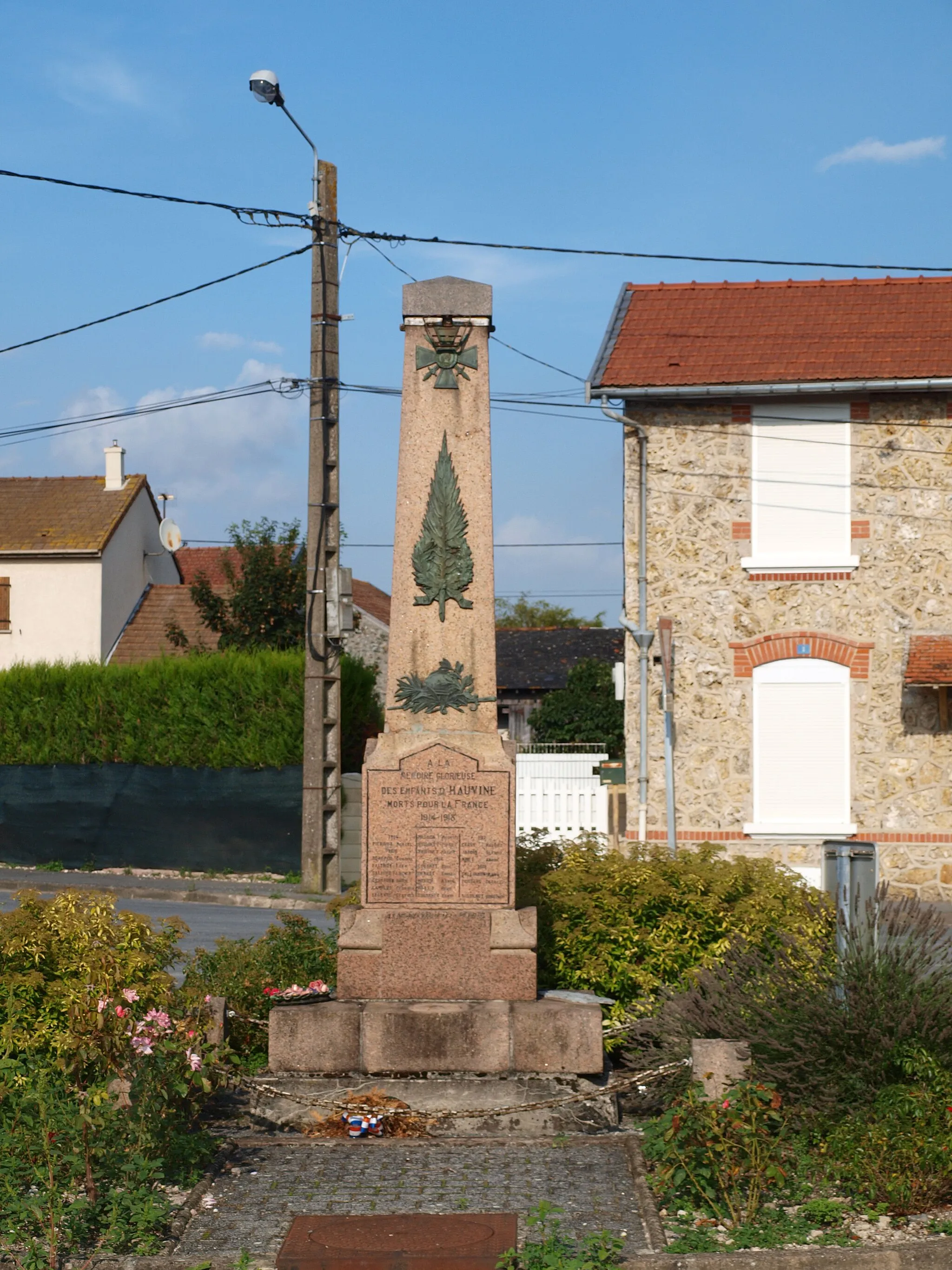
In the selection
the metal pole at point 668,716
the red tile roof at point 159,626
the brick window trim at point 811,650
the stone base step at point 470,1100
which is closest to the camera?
the stone base step at point 470,1100

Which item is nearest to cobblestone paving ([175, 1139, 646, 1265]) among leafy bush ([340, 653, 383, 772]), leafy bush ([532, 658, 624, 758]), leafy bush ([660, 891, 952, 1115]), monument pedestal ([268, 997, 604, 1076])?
monument pedestal ([268, 997, 604, 1076])

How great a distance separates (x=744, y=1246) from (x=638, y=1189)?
81 centimetres

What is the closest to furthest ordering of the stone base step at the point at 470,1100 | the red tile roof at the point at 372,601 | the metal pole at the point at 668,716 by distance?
the stone base step at the point at 470,1100 < the metal pole at the point at 668,716 < the red tile roof at the point at 372,601

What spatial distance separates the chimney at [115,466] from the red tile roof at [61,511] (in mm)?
119

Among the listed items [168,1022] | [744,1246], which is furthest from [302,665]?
[744,1246]

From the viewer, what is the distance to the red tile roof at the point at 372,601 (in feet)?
133

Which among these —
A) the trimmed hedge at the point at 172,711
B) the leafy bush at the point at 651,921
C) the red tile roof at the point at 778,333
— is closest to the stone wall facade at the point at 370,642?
the trimmed hedge at the point at 172,711

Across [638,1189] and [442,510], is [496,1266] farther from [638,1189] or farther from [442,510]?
[442,510]

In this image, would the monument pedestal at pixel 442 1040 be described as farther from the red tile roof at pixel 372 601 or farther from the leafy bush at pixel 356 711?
the red tile roof at pixel 372 601

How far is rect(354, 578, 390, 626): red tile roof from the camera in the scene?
A: 133ft

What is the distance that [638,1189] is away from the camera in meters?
5.90

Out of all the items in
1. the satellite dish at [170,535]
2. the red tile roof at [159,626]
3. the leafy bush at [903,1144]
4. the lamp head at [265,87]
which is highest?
the lamp head at [265,87]

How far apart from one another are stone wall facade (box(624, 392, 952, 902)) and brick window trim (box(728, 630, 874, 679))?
18 millimetres

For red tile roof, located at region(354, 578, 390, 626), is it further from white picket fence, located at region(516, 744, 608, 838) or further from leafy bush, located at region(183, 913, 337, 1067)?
leafy bush, located at region(183, 913, 337, 1067)
